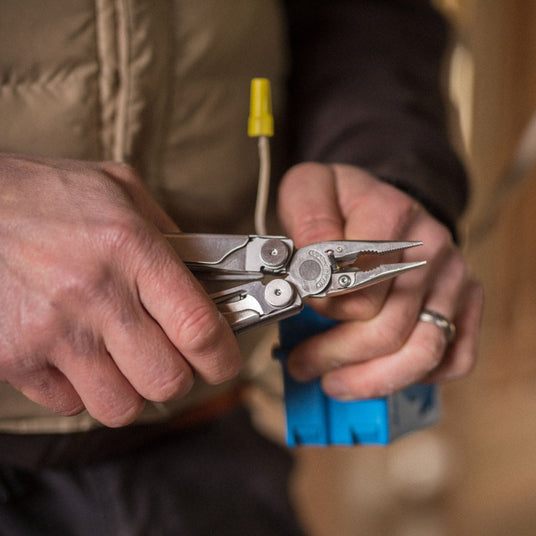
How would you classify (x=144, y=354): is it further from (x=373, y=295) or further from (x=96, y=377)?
(x=373, y=295)

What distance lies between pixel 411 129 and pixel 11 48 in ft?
1.28

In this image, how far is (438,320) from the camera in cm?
52

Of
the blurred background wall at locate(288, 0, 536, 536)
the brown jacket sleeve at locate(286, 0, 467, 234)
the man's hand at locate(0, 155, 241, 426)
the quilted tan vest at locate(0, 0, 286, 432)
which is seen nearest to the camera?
the man's hand at locate(0, 155, 241, 426)

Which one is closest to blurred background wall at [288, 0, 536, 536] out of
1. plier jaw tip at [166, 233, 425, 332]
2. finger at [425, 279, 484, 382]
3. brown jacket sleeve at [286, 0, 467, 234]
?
brown jacket sleeve at [286, 0, 467, 234]

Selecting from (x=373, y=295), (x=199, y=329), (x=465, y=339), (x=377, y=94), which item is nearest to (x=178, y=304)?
(x=199, y=329)

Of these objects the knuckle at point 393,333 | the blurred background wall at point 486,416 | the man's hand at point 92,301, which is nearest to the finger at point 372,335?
the knuckle at point 393,333

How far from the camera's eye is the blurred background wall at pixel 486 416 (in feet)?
4.60

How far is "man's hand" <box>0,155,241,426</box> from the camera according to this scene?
0.36 metres

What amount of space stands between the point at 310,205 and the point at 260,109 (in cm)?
10

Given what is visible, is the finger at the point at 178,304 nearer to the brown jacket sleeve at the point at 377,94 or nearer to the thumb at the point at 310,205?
the thumb at the point at 310,205

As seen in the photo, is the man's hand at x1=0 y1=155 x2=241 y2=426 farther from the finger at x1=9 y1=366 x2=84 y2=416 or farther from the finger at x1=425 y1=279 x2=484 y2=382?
the finger at x1=425 y1=279 x2=484 y2=382

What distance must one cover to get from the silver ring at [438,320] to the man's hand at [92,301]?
19 centimetres

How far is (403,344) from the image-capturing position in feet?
1.70

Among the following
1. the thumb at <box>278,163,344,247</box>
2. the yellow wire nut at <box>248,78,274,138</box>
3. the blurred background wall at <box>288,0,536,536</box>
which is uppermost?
the yellow wire nut at <box>248,78,274,138</box>
